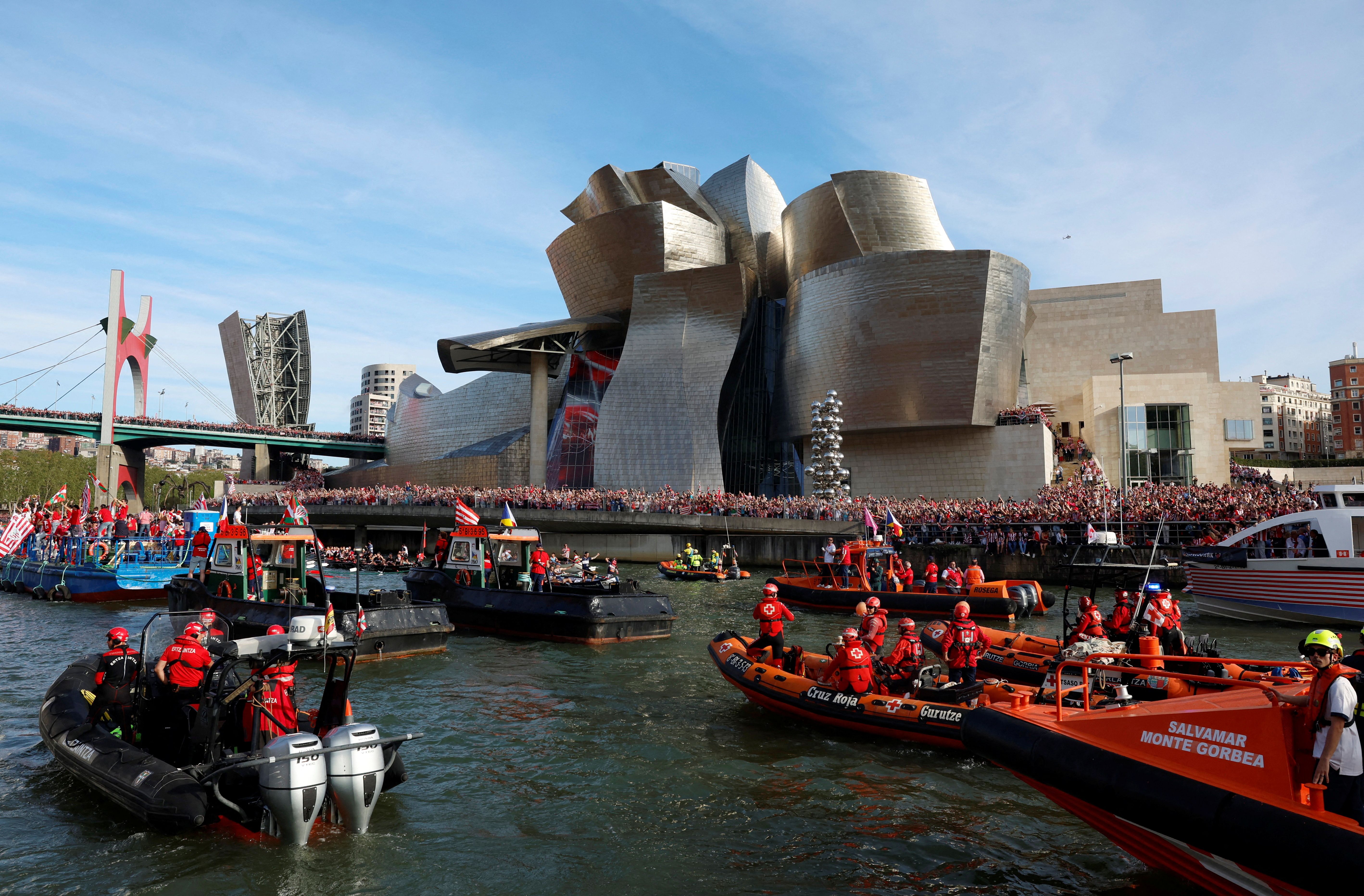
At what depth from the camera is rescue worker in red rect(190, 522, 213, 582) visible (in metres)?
21.5

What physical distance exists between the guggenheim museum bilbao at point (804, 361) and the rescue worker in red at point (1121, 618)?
3824 cm

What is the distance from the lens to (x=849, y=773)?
1111cm

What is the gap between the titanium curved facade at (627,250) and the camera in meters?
61.4

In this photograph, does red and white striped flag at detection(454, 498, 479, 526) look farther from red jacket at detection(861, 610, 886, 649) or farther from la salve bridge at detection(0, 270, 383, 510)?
la salve bridge at detection(0, 270, 383, 510)

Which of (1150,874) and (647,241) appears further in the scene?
(647,241)

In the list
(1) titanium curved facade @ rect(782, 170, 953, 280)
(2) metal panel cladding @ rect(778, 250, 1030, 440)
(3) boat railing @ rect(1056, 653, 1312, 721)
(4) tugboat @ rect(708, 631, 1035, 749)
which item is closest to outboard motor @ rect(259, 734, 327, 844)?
(4) tugboat @ rect(708, 631, 1035, 749)

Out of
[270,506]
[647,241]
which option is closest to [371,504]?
[270,506]

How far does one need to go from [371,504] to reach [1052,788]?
54.9 metres

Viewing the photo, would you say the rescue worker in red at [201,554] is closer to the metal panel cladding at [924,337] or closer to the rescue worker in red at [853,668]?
the rescue worker in red at [853,668]

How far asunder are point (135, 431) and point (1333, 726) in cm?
9192

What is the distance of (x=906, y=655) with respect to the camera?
42.1 feet

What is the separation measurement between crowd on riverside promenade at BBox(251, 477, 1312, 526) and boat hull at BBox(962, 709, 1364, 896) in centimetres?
2457

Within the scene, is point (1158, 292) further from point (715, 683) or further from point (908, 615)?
point (715, 683)

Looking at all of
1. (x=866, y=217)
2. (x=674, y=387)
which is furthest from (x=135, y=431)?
(x=866, y=217)
